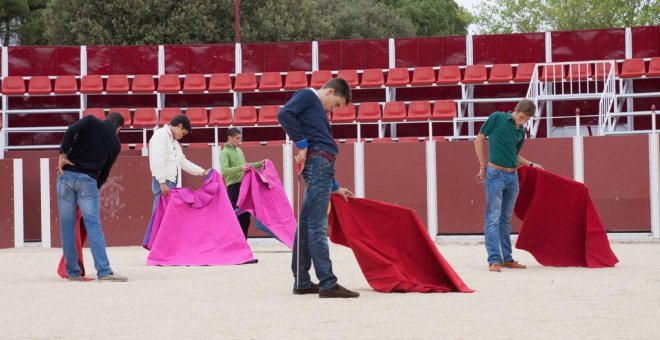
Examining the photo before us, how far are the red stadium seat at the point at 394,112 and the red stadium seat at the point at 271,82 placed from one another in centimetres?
250

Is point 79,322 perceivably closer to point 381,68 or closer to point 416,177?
point 416,177

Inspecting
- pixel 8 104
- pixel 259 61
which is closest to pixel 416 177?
pixel 259 61

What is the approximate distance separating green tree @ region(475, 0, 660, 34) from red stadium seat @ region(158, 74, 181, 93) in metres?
28.6

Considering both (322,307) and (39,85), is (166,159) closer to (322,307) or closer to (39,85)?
(322,307)

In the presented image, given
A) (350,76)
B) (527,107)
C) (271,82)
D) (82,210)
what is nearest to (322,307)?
(82,210)

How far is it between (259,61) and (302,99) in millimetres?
17634

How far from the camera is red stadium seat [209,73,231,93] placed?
24297mm

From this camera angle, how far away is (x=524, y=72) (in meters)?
23.1

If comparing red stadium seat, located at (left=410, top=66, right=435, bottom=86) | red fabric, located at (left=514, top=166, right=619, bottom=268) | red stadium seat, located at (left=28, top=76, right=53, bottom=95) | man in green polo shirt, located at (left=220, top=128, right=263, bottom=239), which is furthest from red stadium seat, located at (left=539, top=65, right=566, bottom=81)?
red fabric, located at (left=514, top=166, right=619, bottom=268)

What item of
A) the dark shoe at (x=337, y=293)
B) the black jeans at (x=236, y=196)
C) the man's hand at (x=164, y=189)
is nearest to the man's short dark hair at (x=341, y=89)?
the dark shoe at (x=337, y=293)

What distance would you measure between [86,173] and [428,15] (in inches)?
2187

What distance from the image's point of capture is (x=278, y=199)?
13.2 m

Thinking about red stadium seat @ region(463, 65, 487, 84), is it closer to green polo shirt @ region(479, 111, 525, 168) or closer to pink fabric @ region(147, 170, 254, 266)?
pink fabric @ region(147, 170, 254, 266)

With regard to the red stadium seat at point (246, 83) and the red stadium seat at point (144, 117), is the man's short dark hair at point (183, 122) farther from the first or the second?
the red stadium seat at point (246, 83)
